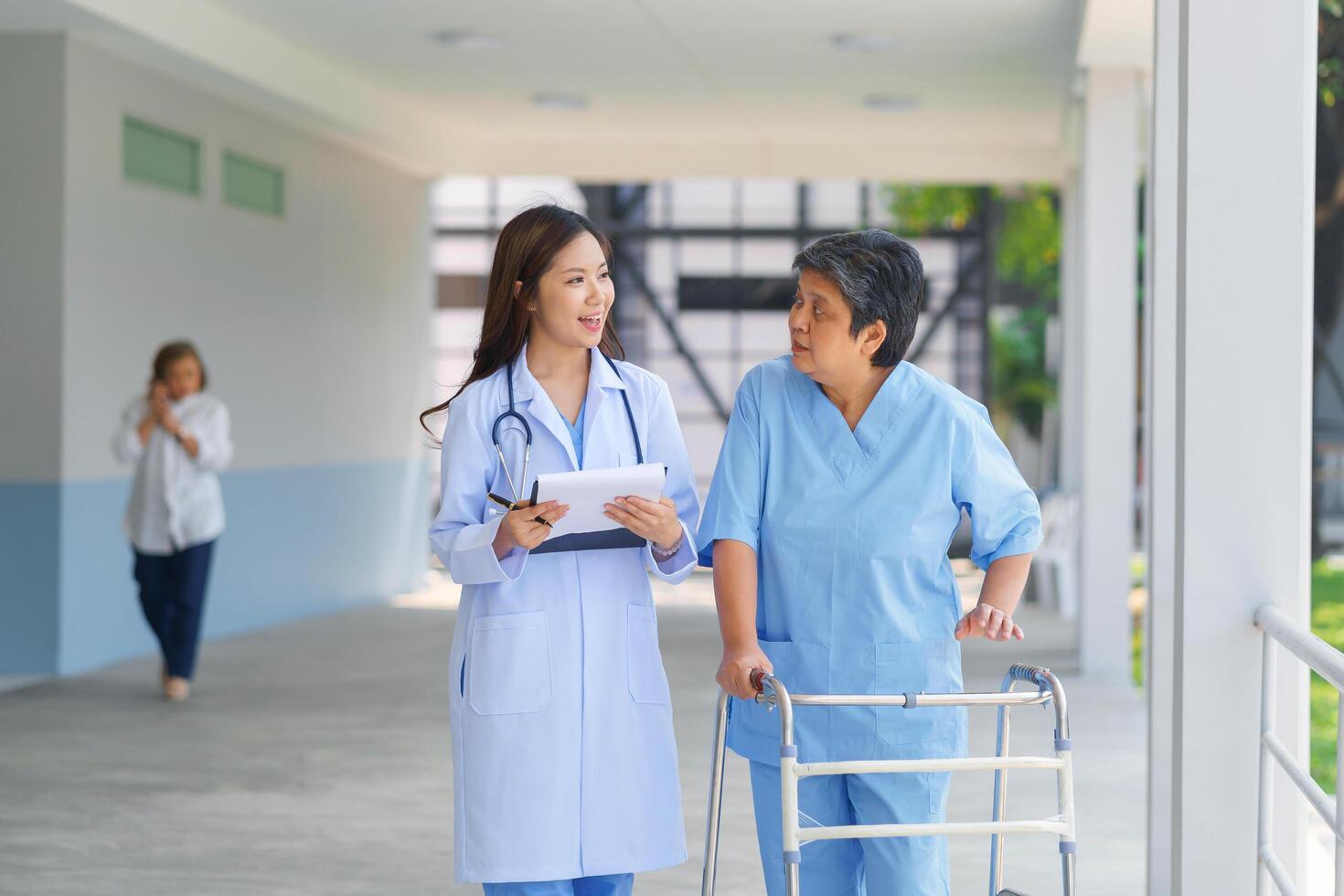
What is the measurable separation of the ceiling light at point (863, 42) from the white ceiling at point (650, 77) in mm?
51

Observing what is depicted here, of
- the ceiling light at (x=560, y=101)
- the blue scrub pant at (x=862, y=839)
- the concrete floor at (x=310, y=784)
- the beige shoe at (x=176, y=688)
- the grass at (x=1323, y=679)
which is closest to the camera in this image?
the blue scrub pant at (x=862, y=839)

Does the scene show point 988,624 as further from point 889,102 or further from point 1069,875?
point 889,102

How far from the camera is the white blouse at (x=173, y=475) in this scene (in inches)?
277

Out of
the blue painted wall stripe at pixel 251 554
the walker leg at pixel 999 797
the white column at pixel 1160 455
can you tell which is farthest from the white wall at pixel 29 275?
the walker leg at pixel 999 797

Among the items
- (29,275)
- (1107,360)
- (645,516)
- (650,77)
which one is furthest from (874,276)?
(650,77)

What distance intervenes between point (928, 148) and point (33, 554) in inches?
282

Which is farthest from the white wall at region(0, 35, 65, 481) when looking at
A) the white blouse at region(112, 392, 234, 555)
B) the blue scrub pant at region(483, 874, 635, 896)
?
the blue scrub pant at region(483, 874, 635, 896)

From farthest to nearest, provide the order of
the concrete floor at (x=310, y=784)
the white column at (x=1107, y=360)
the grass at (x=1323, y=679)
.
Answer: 1. the grass at (x=1323, y=679)
2. the white column at (x=1107, y=360)
3. the concrete floor at (x=310, y=784)

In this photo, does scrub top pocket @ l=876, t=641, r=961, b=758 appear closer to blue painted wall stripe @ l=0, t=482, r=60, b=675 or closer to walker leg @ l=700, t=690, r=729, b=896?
walker leg @ l=700, t=690, r=729, b=896

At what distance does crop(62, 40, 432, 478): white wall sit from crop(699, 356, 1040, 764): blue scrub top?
5867mm

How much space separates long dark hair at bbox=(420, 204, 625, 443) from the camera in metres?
2.75

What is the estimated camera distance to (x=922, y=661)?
103 inches

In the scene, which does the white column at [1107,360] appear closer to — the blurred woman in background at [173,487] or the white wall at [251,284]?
the blurred woman in background at [173,487]

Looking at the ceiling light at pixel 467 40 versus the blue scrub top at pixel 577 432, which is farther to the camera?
the ceiling light at pixel 467 40
